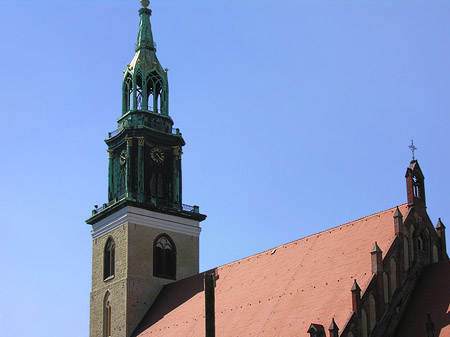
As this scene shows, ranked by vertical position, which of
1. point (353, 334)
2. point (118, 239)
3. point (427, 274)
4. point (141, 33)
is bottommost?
point (353, 334)

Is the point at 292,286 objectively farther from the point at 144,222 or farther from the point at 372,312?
the point at 144,222

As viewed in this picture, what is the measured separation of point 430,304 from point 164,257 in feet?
79.9

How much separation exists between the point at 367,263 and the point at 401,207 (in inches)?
146

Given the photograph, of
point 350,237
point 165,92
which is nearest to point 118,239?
point 165,92

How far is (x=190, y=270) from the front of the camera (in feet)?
196

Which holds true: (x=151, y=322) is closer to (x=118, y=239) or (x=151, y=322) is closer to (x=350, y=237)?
(x=118, y=239)

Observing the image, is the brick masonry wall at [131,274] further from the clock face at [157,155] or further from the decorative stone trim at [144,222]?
the clock face at [157,155]

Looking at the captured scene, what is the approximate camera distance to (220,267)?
52.5m

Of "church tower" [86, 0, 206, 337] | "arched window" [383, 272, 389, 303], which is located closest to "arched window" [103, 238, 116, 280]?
"church tower" [86, 0, 206, 337]

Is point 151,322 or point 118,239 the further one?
point 118,239

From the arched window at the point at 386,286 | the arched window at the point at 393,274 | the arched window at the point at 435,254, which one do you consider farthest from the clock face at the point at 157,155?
the arched window at the point at 386,286

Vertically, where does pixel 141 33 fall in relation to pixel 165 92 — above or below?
above

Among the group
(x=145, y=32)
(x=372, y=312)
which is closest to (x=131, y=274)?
(x=145, y=32)

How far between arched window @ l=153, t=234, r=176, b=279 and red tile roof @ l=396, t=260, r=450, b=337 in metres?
22.2
